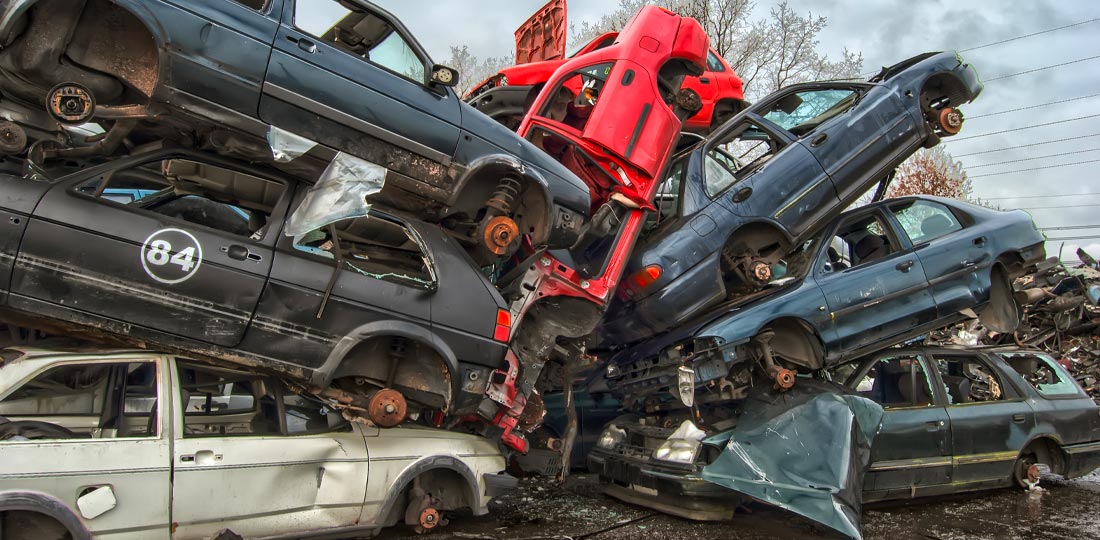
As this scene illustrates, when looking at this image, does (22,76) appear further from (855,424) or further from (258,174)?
(855,424)

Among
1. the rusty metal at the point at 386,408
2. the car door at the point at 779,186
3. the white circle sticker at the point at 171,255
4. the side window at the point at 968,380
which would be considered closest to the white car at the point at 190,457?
the rusty metal at the point at 386,408

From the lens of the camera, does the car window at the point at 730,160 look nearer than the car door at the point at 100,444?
No

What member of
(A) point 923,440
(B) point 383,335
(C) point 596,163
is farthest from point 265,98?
(A) point 923,440

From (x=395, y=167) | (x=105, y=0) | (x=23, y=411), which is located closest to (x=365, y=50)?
(x=395, y=167)

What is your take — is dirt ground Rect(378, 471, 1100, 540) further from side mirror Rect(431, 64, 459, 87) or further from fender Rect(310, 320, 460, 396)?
side mirror Rect(431, 64, 459, 87)

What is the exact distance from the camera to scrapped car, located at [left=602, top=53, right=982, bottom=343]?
5.54 meters

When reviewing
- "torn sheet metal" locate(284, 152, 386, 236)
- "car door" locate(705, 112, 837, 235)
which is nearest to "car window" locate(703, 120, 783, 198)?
"car door" locate(705, 112, 837, 235)

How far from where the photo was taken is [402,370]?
13.8 ft

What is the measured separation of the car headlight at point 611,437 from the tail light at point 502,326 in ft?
5.79

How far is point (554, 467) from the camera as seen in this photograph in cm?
551

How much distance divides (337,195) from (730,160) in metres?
4.06

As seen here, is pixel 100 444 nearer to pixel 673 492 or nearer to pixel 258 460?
pixel 258 460

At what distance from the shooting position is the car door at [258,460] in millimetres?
3402

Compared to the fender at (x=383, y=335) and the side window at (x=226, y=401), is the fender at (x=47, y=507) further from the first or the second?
the fender at (x=383, y=335)
